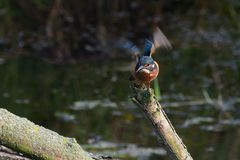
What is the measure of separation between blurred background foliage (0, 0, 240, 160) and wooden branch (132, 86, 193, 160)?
6.70 ft

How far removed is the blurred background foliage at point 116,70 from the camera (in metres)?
4.57

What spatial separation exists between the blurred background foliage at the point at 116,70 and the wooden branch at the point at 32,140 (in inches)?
82.6

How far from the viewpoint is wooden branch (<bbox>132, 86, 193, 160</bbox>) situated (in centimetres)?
207

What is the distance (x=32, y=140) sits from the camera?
81.7 inches

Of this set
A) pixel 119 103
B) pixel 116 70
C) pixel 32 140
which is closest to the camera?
pixel 32 140

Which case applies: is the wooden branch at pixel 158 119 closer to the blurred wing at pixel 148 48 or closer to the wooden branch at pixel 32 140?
the blurred wing at pixel 148 48

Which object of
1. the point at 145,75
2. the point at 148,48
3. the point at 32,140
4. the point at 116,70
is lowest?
the point at 32,140

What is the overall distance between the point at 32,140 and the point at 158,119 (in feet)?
1.17

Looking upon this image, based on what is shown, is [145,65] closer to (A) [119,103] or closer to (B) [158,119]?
(B) [158,119]

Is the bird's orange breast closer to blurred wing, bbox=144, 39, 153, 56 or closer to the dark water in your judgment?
blurred wing, bbox=144, 39, 153, 56

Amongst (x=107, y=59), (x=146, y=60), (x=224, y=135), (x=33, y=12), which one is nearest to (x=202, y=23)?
(x=107, y=59)

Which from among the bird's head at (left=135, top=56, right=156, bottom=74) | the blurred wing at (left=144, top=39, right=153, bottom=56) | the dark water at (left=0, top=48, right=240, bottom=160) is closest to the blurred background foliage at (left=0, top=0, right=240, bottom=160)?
the dark water at (left=0, top=48, right=240, bottom=160)

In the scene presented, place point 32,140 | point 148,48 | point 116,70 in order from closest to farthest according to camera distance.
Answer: point 32,140 → point 148,48 → point 116,70

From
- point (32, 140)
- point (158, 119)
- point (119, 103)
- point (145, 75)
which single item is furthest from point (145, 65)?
point (119, 103)
